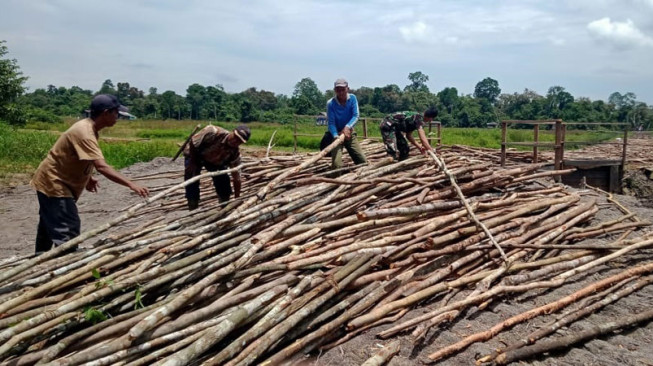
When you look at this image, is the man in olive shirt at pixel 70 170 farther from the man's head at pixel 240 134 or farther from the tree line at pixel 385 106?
the tree line at pixel 385 106

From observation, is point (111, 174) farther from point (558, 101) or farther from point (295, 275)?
point (558, 101)

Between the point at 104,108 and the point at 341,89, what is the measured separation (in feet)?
9.64

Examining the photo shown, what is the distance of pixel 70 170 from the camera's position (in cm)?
375

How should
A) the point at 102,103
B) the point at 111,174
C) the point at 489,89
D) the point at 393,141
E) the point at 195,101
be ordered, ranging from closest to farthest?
the point at 111,174
the point at 102,103
the point at 393,141
the point at 195,101
the point at 489,89

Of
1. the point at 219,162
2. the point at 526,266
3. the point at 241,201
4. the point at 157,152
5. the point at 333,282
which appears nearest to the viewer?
the point at 333,282

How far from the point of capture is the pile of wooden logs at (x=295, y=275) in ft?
8.83

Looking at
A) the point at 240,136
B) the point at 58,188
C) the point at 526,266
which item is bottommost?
the point at 526,266

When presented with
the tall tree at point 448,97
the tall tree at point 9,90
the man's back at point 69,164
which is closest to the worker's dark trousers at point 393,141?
the man's back at point 69,164

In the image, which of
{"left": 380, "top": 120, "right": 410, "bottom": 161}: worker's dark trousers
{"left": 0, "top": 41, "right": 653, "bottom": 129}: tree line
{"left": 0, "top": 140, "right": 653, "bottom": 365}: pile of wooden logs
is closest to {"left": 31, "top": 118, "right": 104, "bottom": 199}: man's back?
{"left": 0, "top": 140, "right": 653, "bottom": 365}: pile of wooden logs

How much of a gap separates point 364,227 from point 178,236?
140 centimetres

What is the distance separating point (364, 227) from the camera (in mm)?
3887

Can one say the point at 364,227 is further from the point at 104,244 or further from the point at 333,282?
the point at 104,244

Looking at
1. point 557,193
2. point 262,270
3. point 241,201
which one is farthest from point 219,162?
point 557,193

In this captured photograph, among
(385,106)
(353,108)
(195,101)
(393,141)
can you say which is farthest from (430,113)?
(195,101)
